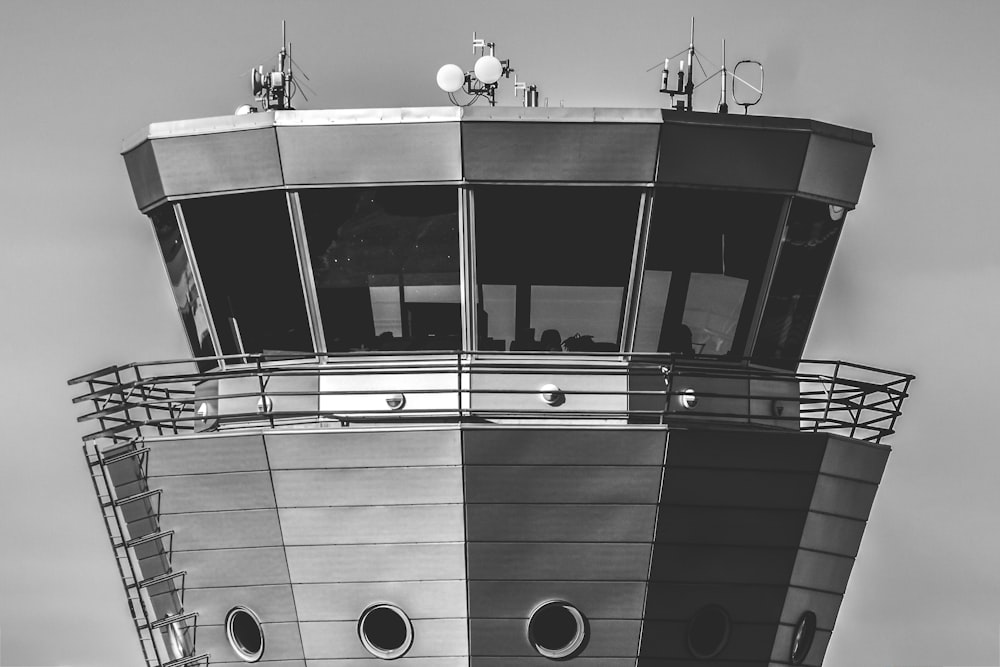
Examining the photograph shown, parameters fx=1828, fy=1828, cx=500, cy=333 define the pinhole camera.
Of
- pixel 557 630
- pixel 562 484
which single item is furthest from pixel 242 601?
pixel 562 484

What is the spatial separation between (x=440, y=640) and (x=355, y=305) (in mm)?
4840

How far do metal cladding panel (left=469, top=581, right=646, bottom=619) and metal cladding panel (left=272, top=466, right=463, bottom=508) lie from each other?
1487 millimetres

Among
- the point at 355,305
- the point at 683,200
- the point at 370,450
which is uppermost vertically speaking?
the point at 683,200

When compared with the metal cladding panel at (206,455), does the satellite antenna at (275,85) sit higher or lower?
higher

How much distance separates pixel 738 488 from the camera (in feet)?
83.3

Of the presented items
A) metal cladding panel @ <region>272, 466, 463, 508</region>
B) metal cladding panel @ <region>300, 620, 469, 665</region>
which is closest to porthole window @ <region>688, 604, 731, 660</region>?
metal cladding panel @ <region>300, 620, 469, 665</region>

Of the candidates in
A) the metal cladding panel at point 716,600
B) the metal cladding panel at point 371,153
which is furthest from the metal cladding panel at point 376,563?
the metal cladding panel at point 371,153

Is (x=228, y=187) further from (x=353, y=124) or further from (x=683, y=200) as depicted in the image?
(x=683, y=200)

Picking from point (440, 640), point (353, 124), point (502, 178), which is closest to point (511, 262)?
point (502, 178)

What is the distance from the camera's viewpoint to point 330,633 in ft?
83.9

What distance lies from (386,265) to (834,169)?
6.63 metres

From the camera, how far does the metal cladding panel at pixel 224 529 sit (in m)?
25.5

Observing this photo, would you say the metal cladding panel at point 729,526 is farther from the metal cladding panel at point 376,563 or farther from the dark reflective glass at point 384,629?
the dark reflective glass at point 384,629

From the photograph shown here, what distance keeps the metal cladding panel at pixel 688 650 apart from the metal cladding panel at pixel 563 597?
45 centimetres
